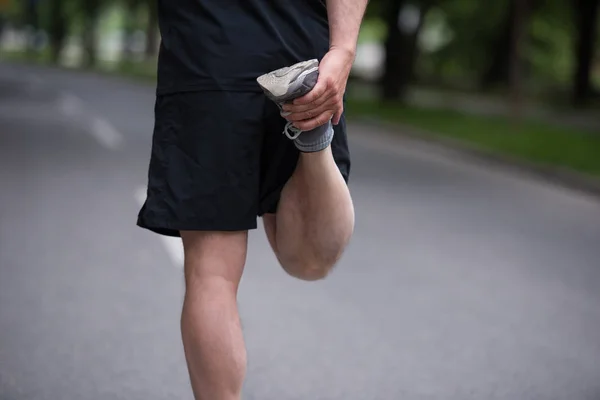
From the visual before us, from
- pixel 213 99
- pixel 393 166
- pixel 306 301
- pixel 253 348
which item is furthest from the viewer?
pixel 393 166

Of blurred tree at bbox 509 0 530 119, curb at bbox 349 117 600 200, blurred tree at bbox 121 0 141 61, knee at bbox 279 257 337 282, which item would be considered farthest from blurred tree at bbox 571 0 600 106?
blurred tree at bbox 121 0 141 61

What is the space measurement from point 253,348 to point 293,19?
2.37m

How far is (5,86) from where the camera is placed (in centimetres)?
3212

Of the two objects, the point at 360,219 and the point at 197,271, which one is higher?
the point at 197,271

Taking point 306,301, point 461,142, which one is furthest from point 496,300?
point 461,142

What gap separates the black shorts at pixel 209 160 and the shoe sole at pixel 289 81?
0.17 metres

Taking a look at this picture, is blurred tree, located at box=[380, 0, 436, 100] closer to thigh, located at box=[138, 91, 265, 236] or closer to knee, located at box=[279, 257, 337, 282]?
knee, located at box=[279, 257, 337, 282]

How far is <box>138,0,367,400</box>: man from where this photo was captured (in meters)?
2.59

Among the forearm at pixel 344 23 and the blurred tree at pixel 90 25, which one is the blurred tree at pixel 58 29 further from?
the forearm at pixel 344 23

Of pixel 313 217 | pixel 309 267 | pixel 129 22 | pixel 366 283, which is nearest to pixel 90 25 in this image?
pixel 129 22

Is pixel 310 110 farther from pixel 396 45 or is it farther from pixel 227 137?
pixel 396 45

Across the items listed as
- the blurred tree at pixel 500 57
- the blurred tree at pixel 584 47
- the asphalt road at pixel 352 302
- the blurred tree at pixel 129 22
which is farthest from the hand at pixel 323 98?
the blurred tree at pixel 129 22

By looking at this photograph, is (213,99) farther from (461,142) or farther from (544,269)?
(461,142)

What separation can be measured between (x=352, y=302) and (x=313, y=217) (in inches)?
120
